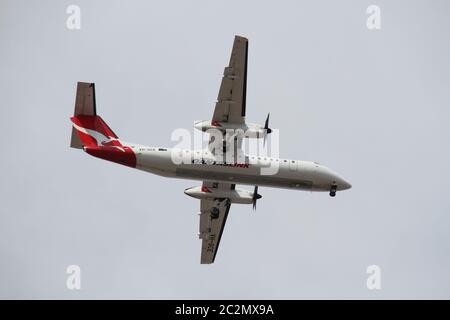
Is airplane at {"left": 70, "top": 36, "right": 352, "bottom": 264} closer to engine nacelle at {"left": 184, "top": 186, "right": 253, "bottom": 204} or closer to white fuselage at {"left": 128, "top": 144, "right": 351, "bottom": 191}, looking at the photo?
white fuselage at {"left": 128, "top": 144, "right": 351, "bottom": 191}

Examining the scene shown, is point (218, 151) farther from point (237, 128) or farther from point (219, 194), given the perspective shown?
point (219, 194)

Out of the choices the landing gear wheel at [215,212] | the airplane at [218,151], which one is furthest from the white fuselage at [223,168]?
the landing gear wheel at [215,212]

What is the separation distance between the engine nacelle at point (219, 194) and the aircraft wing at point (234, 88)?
15.8 ft

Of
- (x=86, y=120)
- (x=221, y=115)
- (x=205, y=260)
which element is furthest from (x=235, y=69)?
(x=205, y=260)

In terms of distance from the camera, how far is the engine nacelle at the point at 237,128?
37906 mm

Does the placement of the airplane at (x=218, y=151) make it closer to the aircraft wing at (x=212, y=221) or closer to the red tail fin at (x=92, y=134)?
the red tail fin at (x=92, y=134)

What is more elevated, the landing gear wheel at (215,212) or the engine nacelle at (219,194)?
the engine nacelle at (219,194)

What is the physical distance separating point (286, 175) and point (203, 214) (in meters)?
5.95

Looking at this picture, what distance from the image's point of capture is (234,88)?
36781mm

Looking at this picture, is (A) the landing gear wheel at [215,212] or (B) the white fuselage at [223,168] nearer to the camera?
(B) the white fuselage at [223,168]

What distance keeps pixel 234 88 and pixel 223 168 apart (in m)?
3.61

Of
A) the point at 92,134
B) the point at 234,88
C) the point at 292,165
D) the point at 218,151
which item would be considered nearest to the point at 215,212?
the point at 218,151

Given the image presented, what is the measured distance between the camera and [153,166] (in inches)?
1478

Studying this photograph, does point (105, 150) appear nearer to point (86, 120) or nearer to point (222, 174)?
point (86, 120)
